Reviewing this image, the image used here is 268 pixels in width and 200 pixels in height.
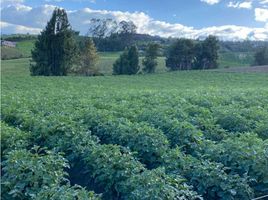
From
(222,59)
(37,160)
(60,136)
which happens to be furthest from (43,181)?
(222,59)

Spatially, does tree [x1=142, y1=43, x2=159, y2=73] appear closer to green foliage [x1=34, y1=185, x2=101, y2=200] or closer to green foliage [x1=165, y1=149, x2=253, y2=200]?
green foliage [x1=165, y1=149, x2=253, y2=200]

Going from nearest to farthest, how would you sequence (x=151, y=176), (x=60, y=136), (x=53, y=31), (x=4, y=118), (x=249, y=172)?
(x=151, y=176) → (x=249, y=172) → (x=60, y=136) → (x=4, y=118) → (x=53, y=31)

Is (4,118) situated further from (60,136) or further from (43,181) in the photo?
(43,181)

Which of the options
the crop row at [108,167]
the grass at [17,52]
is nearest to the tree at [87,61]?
the grass at [17,52]

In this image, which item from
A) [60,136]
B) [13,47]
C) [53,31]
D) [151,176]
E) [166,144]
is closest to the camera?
[151,176]

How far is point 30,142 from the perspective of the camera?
7723mm

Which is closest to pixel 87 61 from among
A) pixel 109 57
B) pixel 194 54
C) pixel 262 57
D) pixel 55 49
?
pixel 55 49

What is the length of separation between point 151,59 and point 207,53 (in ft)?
29.8

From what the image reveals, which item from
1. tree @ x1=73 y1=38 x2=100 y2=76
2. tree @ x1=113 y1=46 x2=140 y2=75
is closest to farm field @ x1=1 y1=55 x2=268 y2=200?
tree @ x1=113 y1=46 x2=140 y2=75

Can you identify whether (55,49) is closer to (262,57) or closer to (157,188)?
(262,57)

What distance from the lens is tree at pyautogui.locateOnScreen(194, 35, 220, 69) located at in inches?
2323

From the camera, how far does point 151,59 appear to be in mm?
57219

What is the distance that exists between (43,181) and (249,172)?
3.18m

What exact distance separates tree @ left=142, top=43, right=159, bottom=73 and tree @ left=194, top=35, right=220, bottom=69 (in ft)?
22.5
